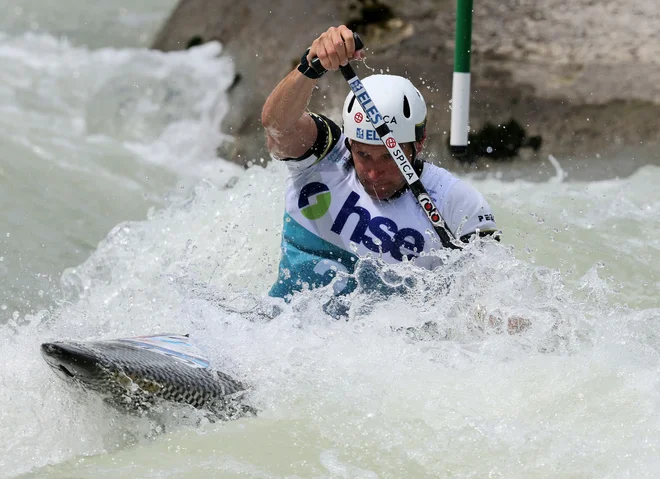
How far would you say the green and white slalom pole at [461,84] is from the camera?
5.88 metres

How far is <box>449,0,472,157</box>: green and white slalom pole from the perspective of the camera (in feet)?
19.3

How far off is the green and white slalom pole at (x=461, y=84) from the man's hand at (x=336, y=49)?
2023 millimetres

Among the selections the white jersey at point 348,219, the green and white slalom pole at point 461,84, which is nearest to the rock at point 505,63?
the green and white slalom pole at point 461,84

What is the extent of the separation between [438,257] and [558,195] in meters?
3.53

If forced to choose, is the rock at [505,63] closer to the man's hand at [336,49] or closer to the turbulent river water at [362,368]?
the turbulent river water at [362,368]

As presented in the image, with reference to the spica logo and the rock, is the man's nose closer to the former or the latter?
the spica logo

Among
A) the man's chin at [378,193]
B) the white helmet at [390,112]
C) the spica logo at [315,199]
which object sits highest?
the white helmet at [390,112]

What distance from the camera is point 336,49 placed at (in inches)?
154

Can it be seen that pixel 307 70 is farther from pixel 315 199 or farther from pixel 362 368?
pixel 362 368

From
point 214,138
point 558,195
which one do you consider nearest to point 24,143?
point 214,138

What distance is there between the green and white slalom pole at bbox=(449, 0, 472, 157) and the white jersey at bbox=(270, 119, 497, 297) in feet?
4.80

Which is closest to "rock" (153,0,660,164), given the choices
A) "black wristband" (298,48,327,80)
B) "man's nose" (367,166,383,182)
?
"man's nose" (367,166,383,182)

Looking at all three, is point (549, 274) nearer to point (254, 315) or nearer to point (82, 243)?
point (254, 315)

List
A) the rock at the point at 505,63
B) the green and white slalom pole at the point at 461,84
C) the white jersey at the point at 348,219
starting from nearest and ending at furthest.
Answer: the white jersey at the point at 348,219
the green and white slalom pole at the point at 461,84
the rock at the point at 505,63
